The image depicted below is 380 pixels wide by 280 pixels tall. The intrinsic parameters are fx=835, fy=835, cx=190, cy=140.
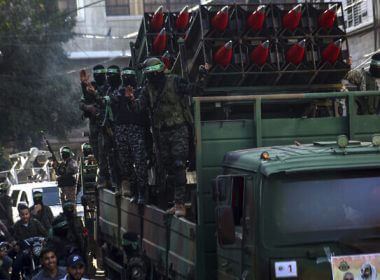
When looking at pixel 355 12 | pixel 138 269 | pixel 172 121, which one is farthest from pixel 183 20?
pixel 355 12

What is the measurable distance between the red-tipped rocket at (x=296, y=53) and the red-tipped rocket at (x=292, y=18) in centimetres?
27

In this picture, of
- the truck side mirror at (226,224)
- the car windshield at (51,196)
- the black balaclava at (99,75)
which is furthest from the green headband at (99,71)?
the truck side mirror at (226,224)

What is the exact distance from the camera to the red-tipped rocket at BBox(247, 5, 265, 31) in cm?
973

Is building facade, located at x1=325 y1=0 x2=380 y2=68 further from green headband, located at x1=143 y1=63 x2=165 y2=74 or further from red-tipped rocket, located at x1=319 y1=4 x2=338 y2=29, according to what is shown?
green headband, located at x1=143 y1=63 x2=165 y2=74

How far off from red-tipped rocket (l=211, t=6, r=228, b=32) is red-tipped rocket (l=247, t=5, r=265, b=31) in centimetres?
32

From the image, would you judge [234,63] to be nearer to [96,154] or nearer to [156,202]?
[156,202]

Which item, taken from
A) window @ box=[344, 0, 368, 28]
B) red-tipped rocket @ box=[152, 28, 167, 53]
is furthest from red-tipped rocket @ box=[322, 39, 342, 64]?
window @ box=[344, 0, 368, 28]

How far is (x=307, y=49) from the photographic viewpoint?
10.0 m

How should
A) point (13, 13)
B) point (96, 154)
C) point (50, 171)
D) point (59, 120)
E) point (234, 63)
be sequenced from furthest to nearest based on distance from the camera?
1. point (59, 120)
2. point (13, 13)
3. point (50, 171)
4. point (96, 154)
5. point (234, 63)

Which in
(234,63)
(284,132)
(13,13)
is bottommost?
(284,132)

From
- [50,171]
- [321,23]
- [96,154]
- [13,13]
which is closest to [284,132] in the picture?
[321,23]

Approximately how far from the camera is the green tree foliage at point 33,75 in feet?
87.5

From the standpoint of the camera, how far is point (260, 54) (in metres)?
9.68

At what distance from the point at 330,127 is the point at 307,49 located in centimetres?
312
